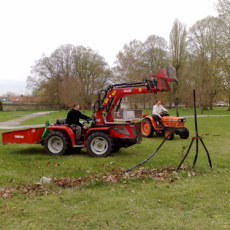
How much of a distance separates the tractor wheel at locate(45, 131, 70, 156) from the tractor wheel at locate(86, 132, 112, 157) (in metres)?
0.76

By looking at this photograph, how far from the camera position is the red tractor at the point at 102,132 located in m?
8.45

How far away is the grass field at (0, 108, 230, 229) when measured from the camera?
397 cm

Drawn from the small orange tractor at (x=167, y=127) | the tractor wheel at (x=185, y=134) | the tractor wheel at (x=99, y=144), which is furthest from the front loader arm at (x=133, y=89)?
the tractor wheel at (x=185, y=134)

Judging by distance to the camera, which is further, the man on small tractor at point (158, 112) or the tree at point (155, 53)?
the tree at point (155, 53)

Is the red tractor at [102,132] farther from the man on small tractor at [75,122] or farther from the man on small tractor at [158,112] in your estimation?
the man on small tractor at [158,112]

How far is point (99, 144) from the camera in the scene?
337 inches

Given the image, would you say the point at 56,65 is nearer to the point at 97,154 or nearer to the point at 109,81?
the point at 109,81

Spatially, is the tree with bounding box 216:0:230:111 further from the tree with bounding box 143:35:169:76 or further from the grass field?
the tree with bounding box 143:35:169:76

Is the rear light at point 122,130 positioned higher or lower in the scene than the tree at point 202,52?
lower

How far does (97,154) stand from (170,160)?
7.73ft

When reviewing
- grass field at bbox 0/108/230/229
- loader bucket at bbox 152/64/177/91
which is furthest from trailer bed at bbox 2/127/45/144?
loader bucket at bbox 152/64/177/91

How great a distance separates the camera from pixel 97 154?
844 centimetres

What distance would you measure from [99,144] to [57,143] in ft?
5.05

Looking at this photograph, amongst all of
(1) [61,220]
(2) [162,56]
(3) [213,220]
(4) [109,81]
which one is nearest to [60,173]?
(1) [61,220]
